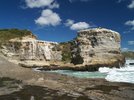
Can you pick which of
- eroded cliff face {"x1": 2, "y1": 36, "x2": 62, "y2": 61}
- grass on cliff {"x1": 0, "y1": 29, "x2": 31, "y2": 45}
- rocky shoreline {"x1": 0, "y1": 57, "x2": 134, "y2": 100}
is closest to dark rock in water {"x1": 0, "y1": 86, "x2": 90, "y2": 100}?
rocky shoreline {"x1": 0, "y1": 57, "x2": 134, "y2": 100}

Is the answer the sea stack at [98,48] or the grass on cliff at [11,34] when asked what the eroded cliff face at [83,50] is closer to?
the sea stack at [98,48]

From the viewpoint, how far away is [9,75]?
30.0 meters

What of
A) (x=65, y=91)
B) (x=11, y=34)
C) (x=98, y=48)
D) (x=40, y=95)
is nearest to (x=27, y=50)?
(x=11, y=34)

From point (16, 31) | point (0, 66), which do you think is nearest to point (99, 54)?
point (16, 31)

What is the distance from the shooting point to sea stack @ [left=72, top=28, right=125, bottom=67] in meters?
69.7

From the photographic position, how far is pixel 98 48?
235ft

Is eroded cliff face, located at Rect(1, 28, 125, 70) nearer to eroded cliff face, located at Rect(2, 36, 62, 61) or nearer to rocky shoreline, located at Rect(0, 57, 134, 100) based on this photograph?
eroded cliff face, located at Rect(2, 36, 62, 61)

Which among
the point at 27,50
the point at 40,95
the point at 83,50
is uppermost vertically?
the point at 27,50

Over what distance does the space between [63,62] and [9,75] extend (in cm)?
4843

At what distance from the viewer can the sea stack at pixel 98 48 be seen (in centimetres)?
6968

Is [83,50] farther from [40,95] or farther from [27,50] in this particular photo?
[40,95]

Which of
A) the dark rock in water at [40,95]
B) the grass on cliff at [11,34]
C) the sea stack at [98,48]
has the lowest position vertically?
the dark rock in water at [40,95]

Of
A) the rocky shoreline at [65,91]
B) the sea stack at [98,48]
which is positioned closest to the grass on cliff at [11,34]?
the sea stack at [98,48]

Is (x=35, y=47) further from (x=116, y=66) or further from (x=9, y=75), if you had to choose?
(x=9, y=75)
